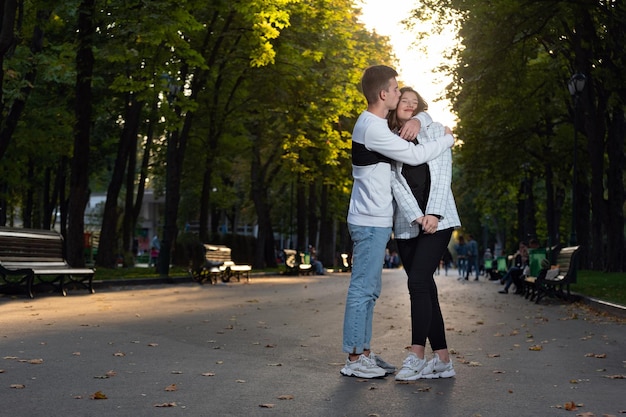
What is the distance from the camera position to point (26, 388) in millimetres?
7121

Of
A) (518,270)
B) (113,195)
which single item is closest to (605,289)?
(518,270)

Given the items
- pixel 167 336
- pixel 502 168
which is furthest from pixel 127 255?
pixel 167 336

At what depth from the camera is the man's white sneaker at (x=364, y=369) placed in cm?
790

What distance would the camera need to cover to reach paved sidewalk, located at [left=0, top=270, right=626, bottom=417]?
21.9 ft

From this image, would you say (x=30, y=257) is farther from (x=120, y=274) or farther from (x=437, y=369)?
(x=437, y=369)

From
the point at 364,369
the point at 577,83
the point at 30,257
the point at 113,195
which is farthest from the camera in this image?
the point at 113,195

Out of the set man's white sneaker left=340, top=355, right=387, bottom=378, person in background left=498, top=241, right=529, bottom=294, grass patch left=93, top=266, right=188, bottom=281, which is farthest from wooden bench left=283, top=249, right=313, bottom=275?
man's white sneaker left=340, top=355, right=387, bottom=378

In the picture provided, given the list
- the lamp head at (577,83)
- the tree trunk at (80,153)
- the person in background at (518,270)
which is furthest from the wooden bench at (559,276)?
the tree trunk at (80,153)

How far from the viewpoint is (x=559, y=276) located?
21.6 metres

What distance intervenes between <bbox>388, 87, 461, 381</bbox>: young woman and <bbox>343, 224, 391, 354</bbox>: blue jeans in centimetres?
18

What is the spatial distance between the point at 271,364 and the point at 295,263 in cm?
3480

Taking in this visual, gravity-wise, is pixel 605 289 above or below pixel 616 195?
below

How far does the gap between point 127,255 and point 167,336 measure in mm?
29986

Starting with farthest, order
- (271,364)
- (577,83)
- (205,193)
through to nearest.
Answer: (205,193) < (577,83) < (271,364)
